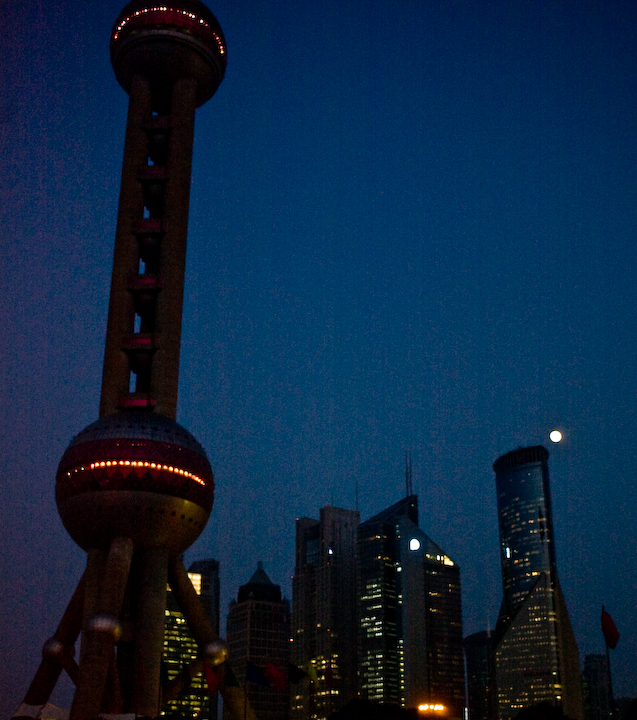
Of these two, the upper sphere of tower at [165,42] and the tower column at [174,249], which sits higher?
the upper sphere of tower at [165,42]

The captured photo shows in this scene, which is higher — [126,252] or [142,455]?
[126,252]

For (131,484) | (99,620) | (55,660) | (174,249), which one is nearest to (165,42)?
(174,249)

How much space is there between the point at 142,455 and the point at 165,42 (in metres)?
43.7

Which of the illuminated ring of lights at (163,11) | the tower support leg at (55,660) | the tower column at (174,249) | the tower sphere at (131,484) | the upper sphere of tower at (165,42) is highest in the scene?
the illuminated ring of lights at (163,11)

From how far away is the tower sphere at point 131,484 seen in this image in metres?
74.6

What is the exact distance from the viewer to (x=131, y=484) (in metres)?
74.6

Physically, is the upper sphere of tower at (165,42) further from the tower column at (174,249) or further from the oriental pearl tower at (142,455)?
the tower column at (174,249)

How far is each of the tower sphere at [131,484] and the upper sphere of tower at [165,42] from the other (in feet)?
124

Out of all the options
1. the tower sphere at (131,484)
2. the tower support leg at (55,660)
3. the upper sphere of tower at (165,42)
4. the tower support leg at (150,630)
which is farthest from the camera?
the upper sphere of tower at (165,42)

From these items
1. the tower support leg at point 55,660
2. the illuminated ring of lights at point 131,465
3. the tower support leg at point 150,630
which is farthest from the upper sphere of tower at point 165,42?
the tower support leg at point 55,660

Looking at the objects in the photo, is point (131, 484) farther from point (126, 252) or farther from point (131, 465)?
point (126, 252)

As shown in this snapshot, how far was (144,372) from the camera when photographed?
8700 cm

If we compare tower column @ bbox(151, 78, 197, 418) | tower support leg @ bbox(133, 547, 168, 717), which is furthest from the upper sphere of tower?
tower support leg @ bbox(133, 547, 168, 717)

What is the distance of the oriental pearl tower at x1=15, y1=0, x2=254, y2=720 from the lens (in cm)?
7262
